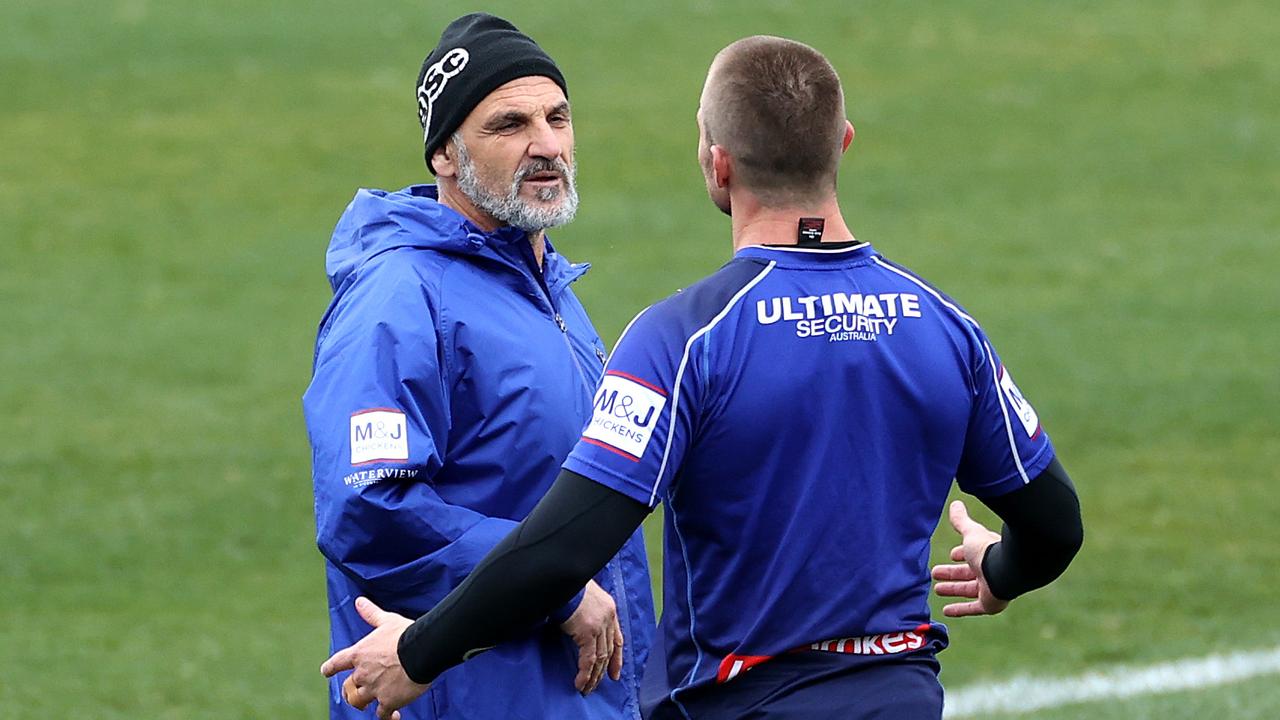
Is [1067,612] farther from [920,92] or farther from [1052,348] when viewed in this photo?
[920,92]

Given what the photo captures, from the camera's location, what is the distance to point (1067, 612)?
951cm

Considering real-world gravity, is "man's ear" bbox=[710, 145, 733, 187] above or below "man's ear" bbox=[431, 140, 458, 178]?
below

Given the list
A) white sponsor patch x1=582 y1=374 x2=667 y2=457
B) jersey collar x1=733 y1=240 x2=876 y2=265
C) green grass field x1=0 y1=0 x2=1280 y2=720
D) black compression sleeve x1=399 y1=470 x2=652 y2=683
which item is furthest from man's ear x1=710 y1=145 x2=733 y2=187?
green grass field x1=0 y1=0 x2=1280 y2=720

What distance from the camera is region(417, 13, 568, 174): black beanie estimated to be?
463 cm

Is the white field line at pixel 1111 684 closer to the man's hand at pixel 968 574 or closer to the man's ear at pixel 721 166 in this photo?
the man's hand at pixel 968 574

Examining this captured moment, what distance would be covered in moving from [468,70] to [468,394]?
837 millimetres

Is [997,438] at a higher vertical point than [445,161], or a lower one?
lower

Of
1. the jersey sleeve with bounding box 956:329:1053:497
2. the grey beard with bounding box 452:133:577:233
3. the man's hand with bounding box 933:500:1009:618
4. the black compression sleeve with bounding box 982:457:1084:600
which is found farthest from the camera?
the grey beard with bounding box 452:133:577:233

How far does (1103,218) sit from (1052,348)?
13.5ft

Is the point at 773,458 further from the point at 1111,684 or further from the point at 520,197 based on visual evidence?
the point at 1111,684

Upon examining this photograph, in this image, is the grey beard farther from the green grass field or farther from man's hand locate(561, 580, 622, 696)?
the green grass field

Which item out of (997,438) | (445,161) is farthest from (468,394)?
(997,438)

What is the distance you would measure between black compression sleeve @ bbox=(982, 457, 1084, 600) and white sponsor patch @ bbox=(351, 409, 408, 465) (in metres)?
1.19

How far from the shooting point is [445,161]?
4695 millimetres
